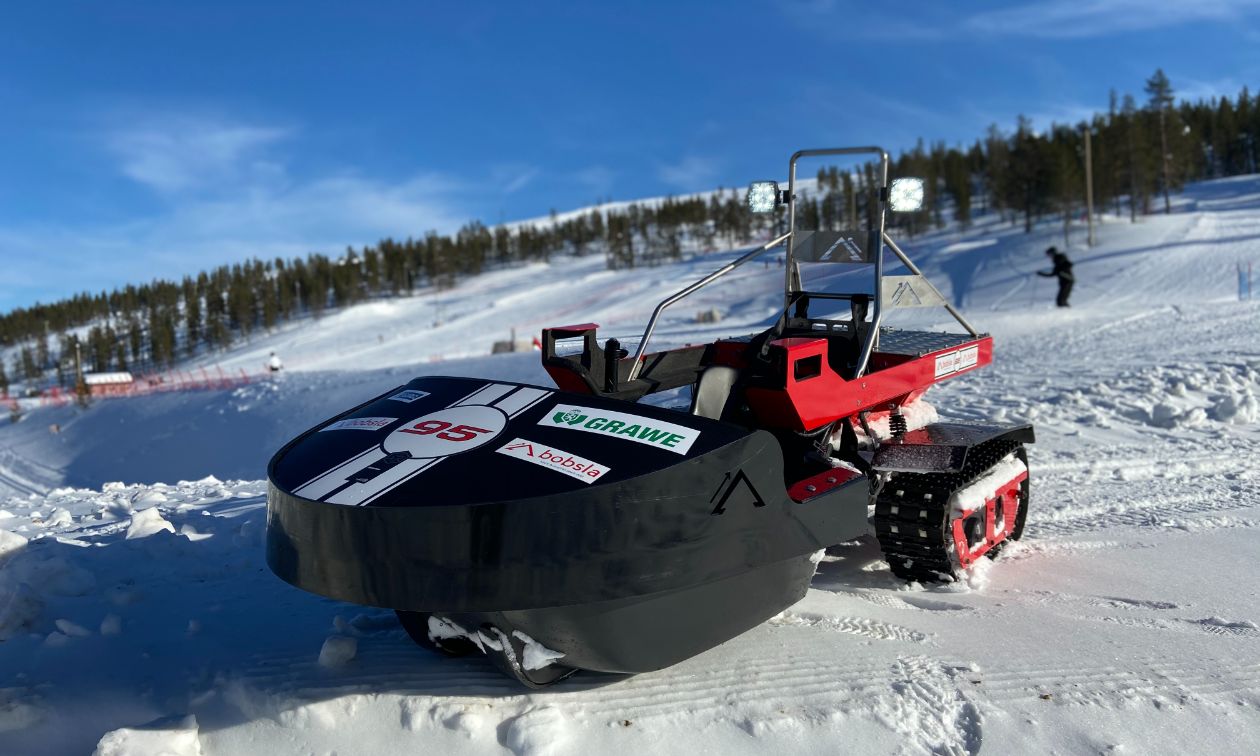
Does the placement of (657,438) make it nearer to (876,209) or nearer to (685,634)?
(685,634)

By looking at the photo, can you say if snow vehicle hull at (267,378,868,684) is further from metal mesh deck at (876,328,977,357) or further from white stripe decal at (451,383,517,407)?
metal mesh deck at (876,328,977,357)

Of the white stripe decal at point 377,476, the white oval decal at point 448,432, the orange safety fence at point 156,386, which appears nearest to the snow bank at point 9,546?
the white stripe decal at point 377,476

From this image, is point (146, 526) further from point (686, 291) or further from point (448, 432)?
point (686, 291)

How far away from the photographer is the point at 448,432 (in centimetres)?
269

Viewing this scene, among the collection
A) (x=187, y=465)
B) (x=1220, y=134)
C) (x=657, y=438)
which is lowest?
(x=187, y=465)

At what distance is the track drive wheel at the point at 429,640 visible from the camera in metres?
3.08

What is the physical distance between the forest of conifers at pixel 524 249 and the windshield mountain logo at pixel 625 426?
190ft

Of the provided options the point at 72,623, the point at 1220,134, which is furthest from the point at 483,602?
the point at 1220,134

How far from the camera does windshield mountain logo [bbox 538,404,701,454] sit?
2.54 m

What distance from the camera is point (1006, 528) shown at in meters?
4.59

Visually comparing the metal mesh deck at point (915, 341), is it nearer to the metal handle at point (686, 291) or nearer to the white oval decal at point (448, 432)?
the metal handle at point (686, 291)

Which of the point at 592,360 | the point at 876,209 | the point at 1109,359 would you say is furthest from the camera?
the point at 1109,359

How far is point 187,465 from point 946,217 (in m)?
75.6

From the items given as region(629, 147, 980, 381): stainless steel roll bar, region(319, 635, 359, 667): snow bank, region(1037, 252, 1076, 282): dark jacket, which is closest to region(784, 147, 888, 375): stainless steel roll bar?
region(629, 147, 980, 381): stainless steel roll bar
